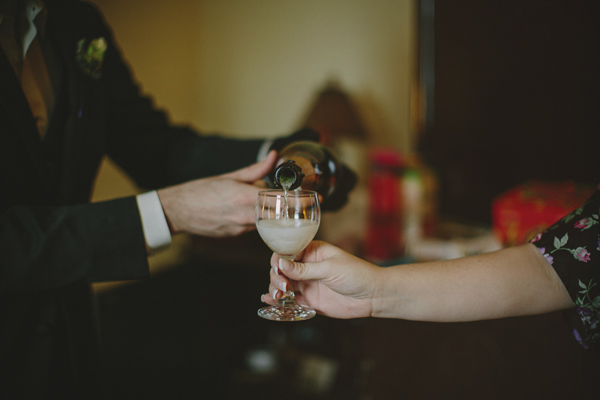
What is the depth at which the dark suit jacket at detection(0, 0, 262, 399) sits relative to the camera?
107cm

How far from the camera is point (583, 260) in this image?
3.23ft

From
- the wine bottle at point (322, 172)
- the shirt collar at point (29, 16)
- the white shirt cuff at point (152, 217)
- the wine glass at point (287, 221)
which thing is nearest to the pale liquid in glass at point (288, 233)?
the wine glass at point (287, 221)

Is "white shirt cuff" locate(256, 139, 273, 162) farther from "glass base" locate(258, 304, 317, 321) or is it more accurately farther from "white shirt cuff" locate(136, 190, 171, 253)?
"glass base" locate(258, 304, 317, 321)

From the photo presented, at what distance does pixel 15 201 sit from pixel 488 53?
107 inches

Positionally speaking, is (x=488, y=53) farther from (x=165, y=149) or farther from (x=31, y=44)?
(x=31, y=44)

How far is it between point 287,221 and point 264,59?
148 inches

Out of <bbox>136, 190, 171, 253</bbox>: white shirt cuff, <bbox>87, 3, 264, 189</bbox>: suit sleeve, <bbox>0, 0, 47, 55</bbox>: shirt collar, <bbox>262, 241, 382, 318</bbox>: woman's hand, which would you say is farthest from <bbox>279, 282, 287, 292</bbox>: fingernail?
<bbox>0, 0, 47, 55</bbox>: shirt collar

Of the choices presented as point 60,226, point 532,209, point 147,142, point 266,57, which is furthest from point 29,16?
point 266,57

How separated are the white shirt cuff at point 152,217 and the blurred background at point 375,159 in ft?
2.76

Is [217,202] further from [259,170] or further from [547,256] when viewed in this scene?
[547,256]

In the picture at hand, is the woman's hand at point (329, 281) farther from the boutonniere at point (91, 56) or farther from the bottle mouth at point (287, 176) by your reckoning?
the boutonniere at point (91, 56)

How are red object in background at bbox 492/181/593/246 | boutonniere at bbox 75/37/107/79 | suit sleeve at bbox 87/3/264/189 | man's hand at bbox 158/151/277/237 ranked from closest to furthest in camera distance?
man's hand at bbox 158/151/277/237 → boutonniere at bbox 75/37/107/79 → suit sleeve at bbox 87/3/264/189 → red object in background at bbox 492/181/593/246

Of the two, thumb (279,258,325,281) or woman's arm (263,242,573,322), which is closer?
thumb (279,258,325,281)

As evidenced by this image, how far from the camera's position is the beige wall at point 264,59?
143 inches
